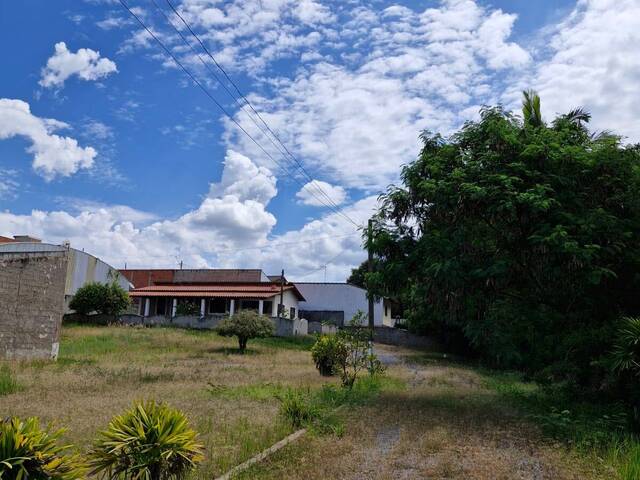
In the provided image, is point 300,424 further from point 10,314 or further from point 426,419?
point 10,314

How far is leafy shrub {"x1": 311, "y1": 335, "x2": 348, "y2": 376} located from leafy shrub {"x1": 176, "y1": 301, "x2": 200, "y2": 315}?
25016 millimetres

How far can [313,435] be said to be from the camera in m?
8.55

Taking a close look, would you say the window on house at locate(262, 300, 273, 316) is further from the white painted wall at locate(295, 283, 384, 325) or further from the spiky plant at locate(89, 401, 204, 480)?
the spiky plant at locate(89, 401, 204, 480)

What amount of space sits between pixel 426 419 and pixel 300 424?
2.59 m

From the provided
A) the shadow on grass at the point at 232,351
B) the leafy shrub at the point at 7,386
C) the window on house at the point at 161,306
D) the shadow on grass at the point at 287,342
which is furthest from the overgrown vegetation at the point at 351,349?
the window on house at the point at 161,306

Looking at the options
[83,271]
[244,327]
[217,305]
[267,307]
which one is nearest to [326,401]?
[244,327]

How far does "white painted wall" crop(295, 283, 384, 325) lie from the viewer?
53750mm

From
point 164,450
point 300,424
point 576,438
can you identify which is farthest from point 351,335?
point 164,450

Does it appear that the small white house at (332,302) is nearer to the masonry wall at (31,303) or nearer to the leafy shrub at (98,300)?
the leafy shrub at (98,300)

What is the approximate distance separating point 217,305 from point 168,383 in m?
32.0

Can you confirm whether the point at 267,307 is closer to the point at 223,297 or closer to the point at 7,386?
the point at 223,297

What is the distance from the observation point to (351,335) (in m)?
15.7

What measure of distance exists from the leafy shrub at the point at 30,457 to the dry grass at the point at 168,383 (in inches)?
94.3

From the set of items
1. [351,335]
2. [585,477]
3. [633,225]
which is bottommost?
[585,477]
